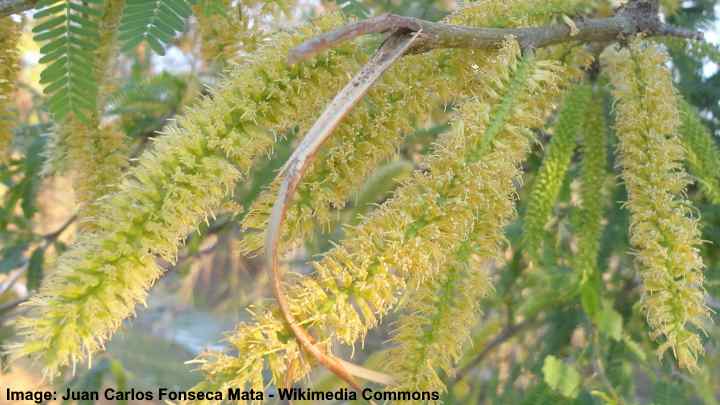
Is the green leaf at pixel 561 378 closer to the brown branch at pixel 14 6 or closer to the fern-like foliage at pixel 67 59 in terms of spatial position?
→ the fern-like foliage at pixel 67 59

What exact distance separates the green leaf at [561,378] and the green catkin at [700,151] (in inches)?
18.4

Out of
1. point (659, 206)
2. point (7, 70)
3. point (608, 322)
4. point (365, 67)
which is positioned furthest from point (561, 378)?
point (7, 70)

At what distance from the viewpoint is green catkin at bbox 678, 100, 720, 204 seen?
3.54ft

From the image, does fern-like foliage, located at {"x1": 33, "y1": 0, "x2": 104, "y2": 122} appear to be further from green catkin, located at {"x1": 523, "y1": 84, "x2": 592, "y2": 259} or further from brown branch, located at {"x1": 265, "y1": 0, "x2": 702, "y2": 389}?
green catkin, located at {"x1": 523, "y1": 84, "x2": 592, "y2": 259}

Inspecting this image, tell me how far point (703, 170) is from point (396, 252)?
0.68 m

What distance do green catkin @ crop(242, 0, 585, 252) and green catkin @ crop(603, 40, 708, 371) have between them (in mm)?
233

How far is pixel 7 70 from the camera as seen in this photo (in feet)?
3.30

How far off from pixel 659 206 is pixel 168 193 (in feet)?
2.06

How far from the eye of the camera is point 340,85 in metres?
0.81

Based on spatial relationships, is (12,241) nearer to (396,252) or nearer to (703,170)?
(396,252)

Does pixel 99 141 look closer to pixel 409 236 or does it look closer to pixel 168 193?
pixel 168 193

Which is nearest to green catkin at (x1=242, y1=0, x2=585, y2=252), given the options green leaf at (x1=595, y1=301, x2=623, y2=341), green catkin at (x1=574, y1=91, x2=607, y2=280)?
green catkin at (x1=574, y1=91, x2=607, y2=280)

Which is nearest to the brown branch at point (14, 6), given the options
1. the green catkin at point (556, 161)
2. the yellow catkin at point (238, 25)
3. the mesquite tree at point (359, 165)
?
the mesquite tree at point (359, 165)

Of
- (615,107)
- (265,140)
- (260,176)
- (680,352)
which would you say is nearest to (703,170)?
(615,107)
